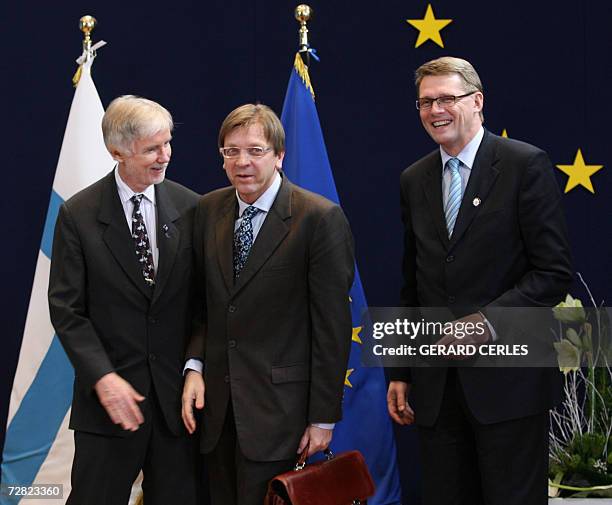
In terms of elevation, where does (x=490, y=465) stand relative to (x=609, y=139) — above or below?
below

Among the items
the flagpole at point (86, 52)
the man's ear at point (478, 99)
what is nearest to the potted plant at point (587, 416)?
the man's ear at point (478, 99)

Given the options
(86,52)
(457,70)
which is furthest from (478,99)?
(86,52)

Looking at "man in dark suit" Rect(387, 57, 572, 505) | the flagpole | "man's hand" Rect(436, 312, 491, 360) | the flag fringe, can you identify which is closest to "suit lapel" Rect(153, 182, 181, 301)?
"man in dark suit" Rect(387, 57, 572, 505)

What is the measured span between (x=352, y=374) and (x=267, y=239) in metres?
1.15

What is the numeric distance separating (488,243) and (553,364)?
0.41 meters

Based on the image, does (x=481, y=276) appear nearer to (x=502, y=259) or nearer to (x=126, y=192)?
(x=502, y=259)

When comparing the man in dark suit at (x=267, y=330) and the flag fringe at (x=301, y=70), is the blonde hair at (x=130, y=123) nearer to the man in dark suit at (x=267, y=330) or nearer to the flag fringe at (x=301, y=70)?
the man in dark suit at (x=267, y=330)

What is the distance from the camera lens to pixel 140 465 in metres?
2.59

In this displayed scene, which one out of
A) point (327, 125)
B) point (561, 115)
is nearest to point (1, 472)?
point (327, 125)

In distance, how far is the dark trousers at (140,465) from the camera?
2.53m

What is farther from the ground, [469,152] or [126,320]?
[469,152]

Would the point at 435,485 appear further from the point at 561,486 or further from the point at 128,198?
the point at 128,198

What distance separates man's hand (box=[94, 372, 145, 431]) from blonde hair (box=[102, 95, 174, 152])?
66cm

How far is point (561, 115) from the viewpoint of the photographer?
4.00m
